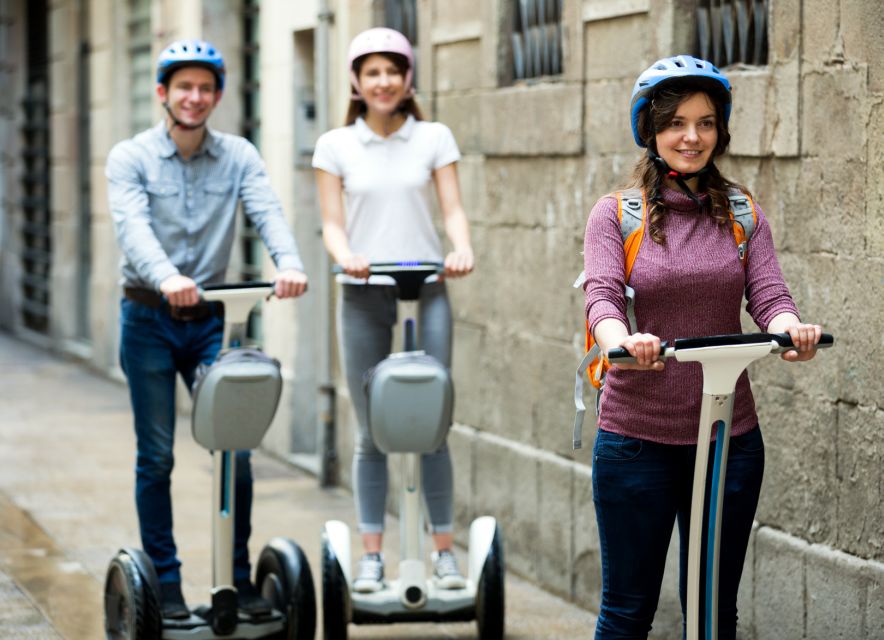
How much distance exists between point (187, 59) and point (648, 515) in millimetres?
2311

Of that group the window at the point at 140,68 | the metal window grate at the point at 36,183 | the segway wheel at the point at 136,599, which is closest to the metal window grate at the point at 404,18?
the segway wheel at the point at 136,599

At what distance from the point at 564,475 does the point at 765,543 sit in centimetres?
135

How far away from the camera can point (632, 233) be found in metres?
3.94

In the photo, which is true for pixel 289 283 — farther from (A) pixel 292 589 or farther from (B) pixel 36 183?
(B) pixel 36 183

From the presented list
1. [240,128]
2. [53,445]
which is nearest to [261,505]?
[53,445]

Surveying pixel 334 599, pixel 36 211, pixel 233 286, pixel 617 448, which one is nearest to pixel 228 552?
pixel 334 599

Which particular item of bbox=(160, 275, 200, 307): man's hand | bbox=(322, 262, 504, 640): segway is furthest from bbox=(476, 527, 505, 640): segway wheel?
bbox=(160, 275, 200, 307): man's hand

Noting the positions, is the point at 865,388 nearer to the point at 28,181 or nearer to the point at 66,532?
the point at 66,532

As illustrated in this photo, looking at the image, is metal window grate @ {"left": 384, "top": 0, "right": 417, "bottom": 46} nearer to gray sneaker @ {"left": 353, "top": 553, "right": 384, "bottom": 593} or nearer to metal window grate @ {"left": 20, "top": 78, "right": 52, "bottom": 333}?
gray sneaker @ {"left": 353, "top": 553, "right": 384, "bottom": 593}

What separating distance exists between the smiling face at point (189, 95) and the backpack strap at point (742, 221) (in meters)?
2.08

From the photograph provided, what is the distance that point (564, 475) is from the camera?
21.8ft

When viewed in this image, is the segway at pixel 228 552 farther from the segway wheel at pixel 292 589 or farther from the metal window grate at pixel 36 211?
the metal window grate at pixel 36 211

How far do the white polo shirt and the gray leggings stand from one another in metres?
0.13

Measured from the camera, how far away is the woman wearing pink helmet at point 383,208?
5.77 m
